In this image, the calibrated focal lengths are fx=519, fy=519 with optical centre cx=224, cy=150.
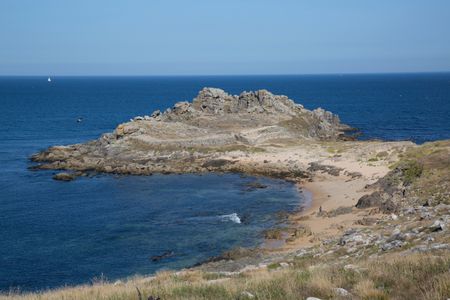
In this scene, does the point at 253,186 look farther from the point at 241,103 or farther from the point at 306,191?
the point at 241,103

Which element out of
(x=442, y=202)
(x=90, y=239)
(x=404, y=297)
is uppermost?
(x=404, y=297)

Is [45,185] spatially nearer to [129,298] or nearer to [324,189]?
[324,189]

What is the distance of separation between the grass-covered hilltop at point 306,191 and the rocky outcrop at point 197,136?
0.52ft

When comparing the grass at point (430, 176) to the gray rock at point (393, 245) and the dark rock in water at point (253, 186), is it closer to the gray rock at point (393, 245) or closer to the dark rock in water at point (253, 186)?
the gray rock at point (393, 245)

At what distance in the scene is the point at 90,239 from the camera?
37.0 meters

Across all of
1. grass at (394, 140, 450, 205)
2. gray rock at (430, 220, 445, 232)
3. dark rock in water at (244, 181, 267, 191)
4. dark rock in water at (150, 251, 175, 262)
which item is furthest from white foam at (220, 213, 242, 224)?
gray rock at (430, 220, 445, 232)

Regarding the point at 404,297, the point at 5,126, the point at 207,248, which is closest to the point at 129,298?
the point at 404,297

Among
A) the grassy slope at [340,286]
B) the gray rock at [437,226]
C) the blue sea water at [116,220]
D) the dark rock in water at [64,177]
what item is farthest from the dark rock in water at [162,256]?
the dark rock in water at [64,177]

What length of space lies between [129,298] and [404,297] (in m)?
6.68

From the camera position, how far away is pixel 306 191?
4978 centimetres

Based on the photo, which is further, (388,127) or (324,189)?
(388,127)

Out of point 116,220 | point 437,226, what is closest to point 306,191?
point 116,220

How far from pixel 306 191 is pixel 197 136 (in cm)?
2387

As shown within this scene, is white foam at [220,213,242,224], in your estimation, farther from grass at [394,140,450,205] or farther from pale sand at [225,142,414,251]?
grass at [394,140,450,205]
